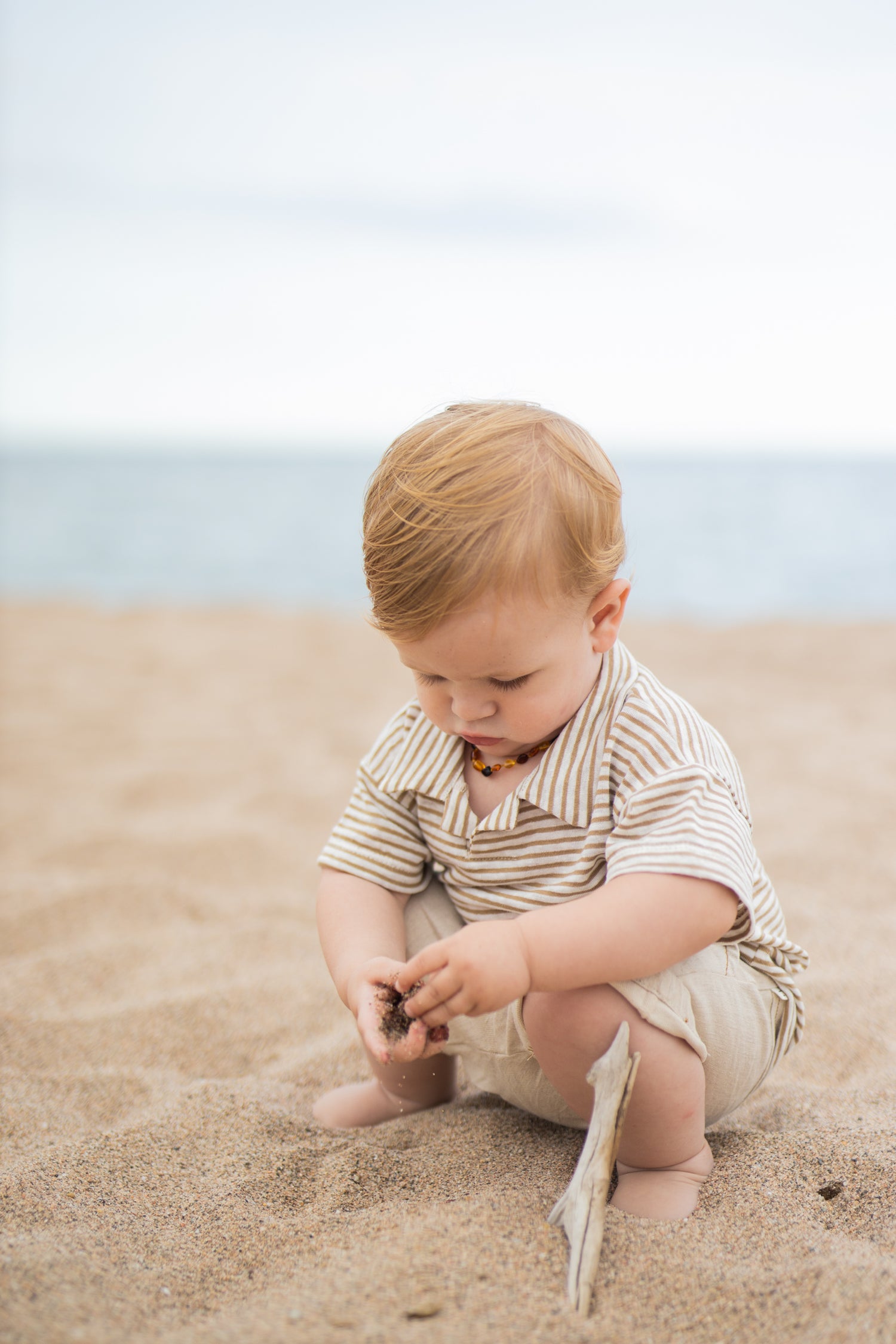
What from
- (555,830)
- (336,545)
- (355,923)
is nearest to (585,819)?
(555,830)

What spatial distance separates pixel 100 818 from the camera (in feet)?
10.6

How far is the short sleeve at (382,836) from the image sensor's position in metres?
1.57

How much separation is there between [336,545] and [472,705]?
690 inches

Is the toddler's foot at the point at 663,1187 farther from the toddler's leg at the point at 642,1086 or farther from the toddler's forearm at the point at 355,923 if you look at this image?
the toddler's forearm at the point at 355,923

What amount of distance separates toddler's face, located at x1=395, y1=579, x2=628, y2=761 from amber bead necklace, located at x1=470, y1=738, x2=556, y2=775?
1cm

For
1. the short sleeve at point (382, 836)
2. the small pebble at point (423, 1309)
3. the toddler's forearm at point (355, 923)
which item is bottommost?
the small pebble at point (423, 1309)

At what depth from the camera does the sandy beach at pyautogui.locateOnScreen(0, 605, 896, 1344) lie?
1.08m

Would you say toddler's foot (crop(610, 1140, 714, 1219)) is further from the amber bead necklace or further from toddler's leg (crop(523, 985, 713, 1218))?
the amber bead necklace

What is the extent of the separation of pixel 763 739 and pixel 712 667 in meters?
1.29

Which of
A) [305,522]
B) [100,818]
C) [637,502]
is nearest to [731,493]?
[637,502]

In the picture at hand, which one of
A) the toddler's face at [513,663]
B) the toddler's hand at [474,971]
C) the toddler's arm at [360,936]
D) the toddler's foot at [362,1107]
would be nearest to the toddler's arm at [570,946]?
the toddler's hand at [474,971]

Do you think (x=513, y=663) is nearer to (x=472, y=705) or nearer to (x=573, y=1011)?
(x=472, y=705)

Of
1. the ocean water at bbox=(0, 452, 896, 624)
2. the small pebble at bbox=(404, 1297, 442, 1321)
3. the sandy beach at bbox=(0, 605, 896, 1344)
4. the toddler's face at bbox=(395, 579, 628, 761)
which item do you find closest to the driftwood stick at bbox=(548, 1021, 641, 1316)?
the sandy beach at bbox=(0, 605, 896, 1344)

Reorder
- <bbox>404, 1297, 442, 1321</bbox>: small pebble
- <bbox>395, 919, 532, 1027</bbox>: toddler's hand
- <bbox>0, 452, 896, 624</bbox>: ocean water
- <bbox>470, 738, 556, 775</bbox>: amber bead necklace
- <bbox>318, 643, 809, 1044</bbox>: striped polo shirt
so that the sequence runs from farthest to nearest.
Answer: <bbox>0, 452, 896, 624</bbox>: ocean water < <bbox>470, 738, 556, 775</bbox>: amber bead necklace < <bbox>318, 643, 809, 1044</bbox>: striped polo shirt < <bbox>395, 919, 532, 1027</bbox>: toddler's hand < <bbox>404, 1297, 442, 1321</bbox>: small pebble
